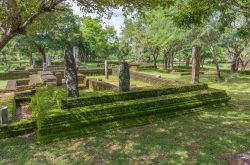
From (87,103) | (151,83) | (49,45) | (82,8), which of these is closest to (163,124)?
(87,103)

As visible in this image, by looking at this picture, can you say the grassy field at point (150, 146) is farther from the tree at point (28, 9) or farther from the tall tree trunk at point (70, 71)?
the tree at point (28, 9)

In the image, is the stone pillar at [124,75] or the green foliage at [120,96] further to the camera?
the stone pillar at [124,75]

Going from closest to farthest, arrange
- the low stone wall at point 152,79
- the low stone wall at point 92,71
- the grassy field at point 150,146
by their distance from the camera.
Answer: the grassy field at point 150,146, the low stone wall at point 152,79, the low stone wall at point 92,71

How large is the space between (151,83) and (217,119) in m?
10.8

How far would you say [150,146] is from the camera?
712 cm

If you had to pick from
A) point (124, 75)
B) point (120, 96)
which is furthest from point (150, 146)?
point (124, 75)

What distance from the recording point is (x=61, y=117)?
26.7ft

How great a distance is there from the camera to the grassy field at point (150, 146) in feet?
20.8

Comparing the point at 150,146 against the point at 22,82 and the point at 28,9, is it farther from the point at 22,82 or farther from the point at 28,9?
the point at 22,82

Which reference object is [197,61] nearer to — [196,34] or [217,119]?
[196,34]

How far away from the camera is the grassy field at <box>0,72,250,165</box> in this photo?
634 centimetres

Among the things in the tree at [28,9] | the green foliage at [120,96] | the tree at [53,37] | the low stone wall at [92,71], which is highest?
the tree at [53,37]

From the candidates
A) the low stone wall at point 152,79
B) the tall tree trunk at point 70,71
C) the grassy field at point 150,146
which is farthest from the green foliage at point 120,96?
the low stone wall at point 152,79

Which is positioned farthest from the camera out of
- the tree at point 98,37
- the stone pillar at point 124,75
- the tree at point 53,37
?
the tree at point 98,37
